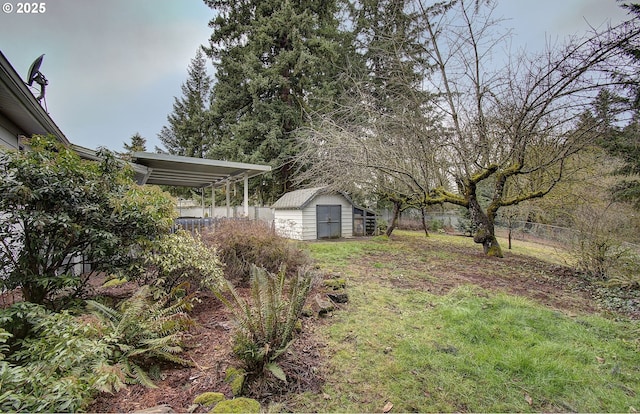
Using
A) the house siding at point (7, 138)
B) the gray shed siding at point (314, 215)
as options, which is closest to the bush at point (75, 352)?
the house siding at point (7, 138)

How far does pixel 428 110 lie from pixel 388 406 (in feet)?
25.5

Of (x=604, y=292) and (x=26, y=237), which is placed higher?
(x=26, y=237)

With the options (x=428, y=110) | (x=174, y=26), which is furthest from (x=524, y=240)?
(x=174, y=26)

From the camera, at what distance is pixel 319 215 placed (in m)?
12.4

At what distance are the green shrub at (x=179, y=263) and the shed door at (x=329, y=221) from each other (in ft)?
27.8

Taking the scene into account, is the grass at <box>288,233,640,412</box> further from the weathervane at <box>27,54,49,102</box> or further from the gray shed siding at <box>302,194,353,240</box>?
the gray shed siding at <box>302,194,353,240</box>

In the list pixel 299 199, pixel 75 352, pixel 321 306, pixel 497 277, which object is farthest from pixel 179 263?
pixel 299 199

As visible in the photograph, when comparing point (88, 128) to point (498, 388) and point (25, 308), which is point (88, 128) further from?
point (498, 388)

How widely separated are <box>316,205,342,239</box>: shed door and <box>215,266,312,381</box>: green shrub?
974 cm

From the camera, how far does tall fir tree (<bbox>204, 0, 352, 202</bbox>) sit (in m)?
14.8

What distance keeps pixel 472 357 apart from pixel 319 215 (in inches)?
390

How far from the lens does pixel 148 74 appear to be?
9.08m

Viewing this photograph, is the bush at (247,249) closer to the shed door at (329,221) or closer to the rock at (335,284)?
the rock at (335,284)

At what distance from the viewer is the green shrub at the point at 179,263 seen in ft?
11.4
